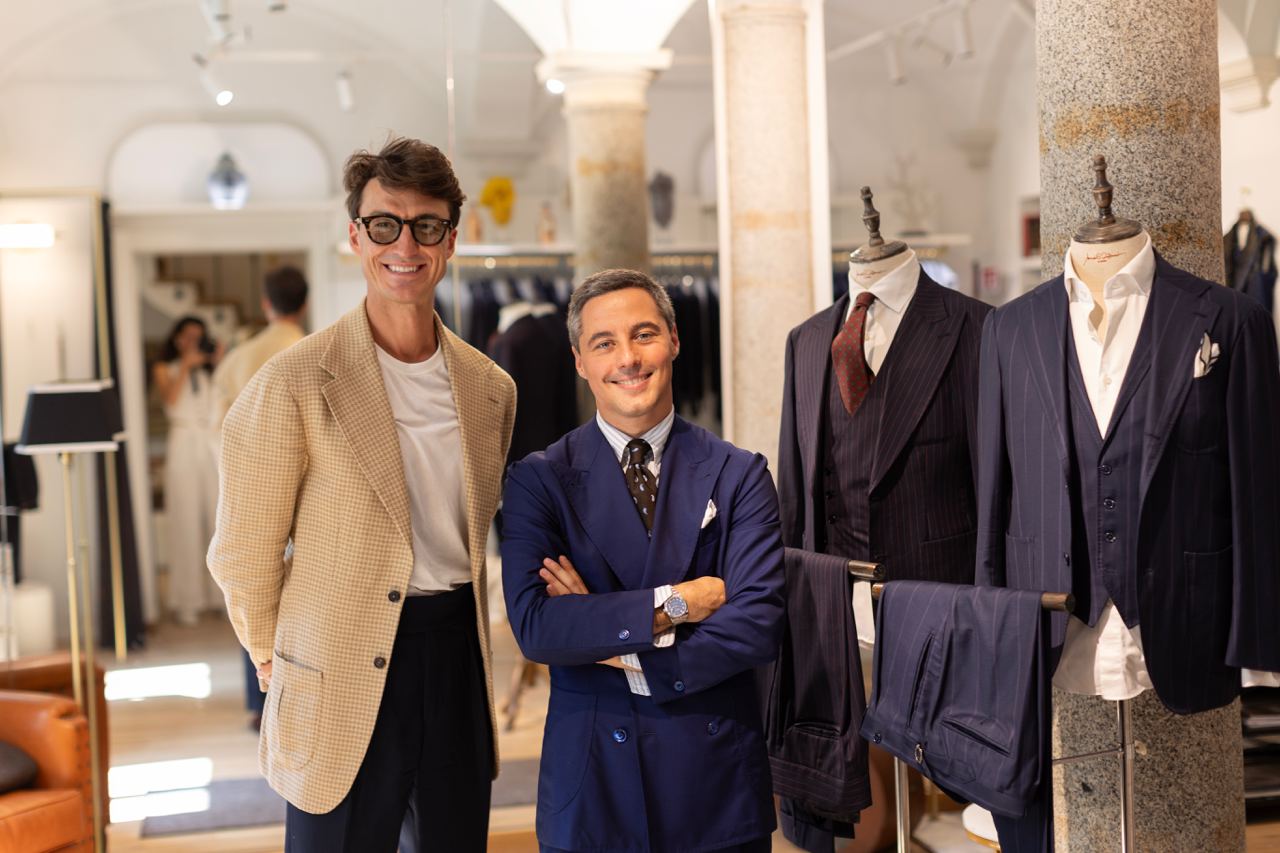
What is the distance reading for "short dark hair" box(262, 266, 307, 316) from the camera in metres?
4.20

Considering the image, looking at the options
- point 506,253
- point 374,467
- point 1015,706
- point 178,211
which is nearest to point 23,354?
point 178,211

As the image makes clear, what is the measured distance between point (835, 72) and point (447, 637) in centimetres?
319

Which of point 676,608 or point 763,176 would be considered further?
point 763,176

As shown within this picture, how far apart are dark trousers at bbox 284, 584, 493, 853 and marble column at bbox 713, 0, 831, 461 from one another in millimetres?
2688

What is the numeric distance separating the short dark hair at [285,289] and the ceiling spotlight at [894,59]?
220cm

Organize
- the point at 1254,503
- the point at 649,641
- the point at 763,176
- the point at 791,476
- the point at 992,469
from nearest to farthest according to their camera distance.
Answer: the point at 649,641 < the point at 1254,503 < the point at 992,469 < the point at 791,476 < the point at 763,176

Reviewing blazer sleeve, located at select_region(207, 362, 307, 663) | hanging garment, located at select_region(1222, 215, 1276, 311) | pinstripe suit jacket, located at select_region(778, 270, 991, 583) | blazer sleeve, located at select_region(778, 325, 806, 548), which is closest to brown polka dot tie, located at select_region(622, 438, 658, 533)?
blazer sleeve, located at select_region(207, 362, 307, 663)

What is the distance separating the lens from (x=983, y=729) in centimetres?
217

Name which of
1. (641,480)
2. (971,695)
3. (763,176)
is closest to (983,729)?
(971,695)

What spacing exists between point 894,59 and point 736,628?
3232 mm

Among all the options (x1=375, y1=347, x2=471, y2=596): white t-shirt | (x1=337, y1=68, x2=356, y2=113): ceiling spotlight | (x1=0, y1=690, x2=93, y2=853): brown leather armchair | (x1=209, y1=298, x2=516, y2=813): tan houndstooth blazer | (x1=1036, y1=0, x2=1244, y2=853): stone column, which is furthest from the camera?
(x1=337, y1=68, x2=356, y2=113): ceiling spotlight

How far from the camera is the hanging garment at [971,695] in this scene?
2.12 m

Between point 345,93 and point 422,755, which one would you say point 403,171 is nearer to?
point 422,755

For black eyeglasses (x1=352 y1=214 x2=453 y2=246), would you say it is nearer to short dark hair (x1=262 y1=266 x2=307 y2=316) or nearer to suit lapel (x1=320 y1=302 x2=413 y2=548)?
suit lapel (x1=320 y1=302 x2=413 y2=548)
